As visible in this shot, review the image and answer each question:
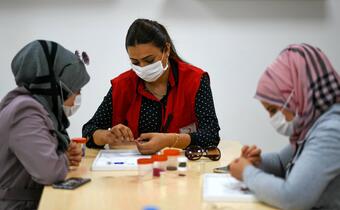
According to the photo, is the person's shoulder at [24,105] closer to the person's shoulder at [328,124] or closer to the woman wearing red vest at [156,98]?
the woman wearing red vest at [156,98]

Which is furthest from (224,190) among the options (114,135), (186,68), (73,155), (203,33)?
(203,33)

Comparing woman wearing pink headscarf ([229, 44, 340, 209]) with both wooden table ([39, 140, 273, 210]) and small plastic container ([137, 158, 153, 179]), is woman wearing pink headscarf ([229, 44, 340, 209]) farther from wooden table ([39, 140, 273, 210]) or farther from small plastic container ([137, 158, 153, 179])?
small plastic container ([137, 158, 153, 179])

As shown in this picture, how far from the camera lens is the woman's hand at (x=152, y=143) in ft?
6.22

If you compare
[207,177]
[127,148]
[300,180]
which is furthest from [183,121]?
[300,180]

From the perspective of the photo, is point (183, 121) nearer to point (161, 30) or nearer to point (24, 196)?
point (161, 30)

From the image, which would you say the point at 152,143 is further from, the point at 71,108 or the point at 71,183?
the point at 71,183

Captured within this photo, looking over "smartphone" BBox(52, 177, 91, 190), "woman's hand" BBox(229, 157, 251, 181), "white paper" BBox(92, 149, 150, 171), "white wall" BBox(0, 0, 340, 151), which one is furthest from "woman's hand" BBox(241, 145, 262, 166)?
"white wall" BBox(0, 0, 340, 151)

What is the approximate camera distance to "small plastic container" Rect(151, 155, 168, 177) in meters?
1.60

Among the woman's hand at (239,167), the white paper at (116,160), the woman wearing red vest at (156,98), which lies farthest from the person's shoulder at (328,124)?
the woman wearing red vest at (156,98)

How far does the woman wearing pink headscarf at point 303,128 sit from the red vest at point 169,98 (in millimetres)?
864

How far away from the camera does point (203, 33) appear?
3223mm

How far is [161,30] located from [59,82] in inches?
28.7

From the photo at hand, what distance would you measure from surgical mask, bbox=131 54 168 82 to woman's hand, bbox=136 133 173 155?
367mm

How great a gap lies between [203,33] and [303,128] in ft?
6.51
